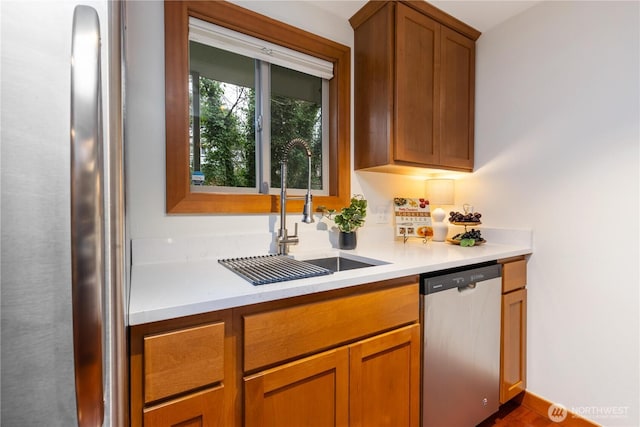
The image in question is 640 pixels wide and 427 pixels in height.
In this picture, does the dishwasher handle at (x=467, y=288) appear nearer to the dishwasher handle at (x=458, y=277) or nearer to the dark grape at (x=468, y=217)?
the dishwasher handle at (x=458, y=277)

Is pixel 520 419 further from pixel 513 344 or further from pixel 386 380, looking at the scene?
pixel 386 380

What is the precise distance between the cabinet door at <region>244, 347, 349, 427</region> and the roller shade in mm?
1452

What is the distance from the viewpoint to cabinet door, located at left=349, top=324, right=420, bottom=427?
1.00 m

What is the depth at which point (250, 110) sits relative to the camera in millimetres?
1582

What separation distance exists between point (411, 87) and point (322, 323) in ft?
4.52

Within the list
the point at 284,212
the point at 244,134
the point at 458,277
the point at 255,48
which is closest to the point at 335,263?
the point at 284,212

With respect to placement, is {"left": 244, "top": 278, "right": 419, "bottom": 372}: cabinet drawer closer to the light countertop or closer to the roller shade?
the light countertop

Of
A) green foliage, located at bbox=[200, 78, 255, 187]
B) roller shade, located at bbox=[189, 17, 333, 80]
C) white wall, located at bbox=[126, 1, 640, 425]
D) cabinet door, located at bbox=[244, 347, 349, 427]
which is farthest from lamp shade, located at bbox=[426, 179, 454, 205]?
cabinet door, located at bbox=[244, 347, 349, 427]

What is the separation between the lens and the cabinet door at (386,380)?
1.00 meters

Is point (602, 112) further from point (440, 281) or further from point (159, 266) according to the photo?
point (159, 266)

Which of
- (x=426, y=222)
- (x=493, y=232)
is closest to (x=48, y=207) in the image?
(x=426, y=222)

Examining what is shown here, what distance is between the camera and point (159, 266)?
1.18 meters

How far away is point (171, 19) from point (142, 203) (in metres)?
0.82

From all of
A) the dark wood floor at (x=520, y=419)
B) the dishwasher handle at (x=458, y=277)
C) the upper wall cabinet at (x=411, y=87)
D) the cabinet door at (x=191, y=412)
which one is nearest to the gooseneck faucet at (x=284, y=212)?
the upper wall cabinet at (x=411, y=87)
